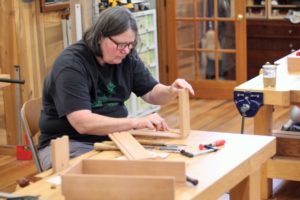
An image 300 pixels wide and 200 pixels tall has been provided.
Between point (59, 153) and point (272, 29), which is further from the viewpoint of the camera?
point (272, 29)

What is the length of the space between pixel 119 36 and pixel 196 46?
380 cm

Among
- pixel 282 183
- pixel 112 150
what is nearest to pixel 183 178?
pixel 112 150

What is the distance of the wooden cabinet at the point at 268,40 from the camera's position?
6387 mm

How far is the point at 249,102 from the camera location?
338 cm

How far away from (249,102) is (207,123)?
222 cm

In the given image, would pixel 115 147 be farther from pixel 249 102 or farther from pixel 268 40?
pixel 268 40

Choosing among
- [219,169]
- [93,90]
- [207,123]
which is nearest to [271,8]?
[207,123]

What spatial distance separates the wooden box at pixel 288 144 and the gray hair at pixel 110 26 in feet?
4.56

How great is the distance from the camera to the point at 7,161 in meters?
4.77

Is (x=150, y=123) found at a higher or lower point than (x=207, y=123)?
higher

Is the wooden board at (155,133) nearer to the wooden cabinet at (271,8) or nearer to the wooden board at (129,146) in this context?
the wooden board at (129,146)

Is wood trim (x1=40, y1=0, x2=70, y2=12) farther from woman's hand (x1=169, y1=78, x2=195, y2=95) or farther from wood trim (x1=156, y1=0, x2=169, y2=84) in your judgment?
woman's hand (x1=169, y1=78, x2=195, y2=95)

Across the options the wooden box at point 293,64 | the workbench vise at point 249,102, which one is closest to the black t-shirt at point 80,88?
the workbench vise at point 249,102

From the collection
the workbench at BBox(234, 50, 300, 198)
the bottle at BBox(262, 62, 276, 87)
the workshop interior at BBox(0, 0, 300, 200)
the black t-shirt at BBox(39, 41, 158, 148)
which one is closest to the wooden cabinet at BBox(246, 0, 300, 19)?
the workshop interior at BBox(0, 0, 300, 200)
